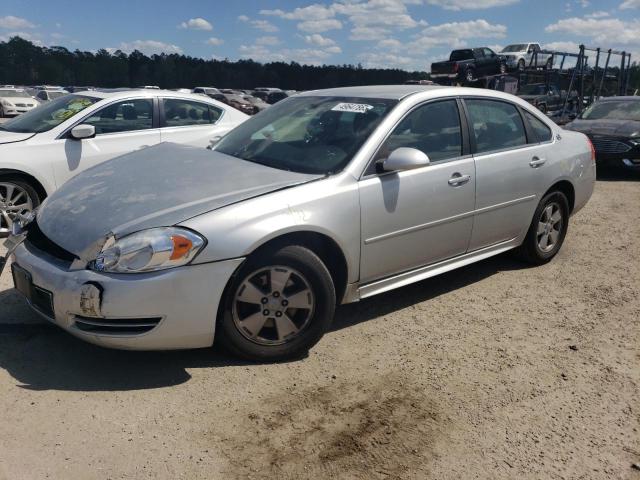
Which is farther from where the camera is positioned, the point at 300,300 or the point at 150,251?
the point at 300,300

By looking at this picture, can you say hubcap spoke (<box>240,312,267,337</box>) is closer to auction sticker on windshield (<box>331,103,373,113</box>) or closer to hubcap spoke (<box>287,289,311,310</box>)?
hubcap spoke (<box>287,289,311,310</box>)

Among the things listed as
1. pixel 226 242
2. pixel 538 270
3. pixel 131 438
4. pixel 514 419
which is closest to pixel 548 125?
pixel 538 270

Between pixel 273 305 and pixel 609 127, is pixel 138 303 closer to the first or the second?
pixel 273 305

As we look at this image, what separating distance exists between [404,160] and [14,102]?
103ft

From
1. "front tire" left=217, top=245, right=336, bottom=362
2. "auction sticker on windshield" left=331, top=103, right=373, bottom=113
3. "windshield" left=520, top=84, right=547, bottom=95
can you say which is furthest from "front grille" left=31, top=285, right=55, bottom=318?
"windshield" left=520, top=84, right=547, bottom=95

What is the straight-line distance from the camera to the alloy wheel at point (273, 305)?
321 centimetres

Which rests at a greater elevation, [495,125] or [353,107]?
[353,107]

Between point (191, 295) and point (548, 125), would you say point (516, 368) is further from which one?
point (548, 125)

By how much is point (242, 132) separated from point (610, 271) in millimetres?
3448

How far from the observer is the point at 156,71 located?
91.0m

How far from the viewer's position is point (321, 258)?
3.58 m

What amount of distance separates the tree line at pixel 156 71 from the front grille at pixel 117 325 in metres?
69.7

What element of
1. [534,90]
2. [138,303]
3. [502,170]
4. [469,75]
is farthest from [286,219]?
[469,75]

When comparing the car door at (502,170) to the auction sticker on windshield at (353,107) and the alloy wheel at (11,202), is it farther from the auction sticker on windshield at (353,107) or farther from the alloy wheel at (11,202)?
the alloy wheel at (11,202)
